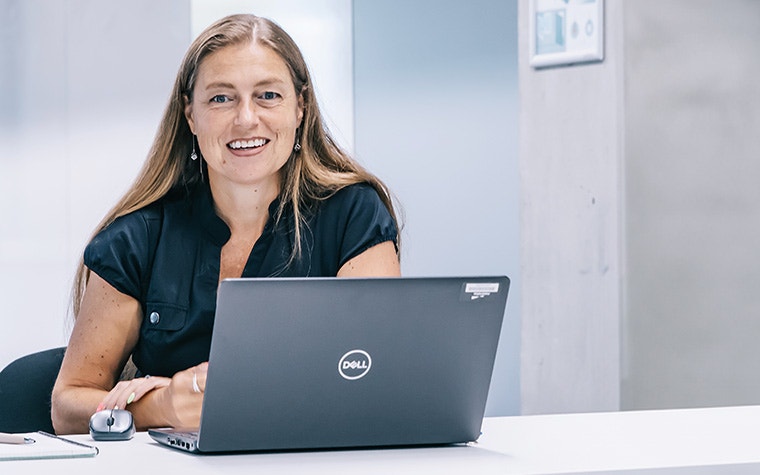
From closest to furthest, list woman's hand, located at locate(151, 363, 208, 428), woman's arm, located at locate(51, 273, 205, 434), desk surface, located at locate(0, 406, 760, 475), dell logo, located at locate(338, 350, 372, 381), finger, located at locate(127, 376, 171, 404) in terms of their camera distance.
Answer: desk surface, located at locate(0, 406, 760, 475) < dell logo, located at locate(338, 350, 372, 381) < woman's hand, located at locate(151, 363, 208, 428) < finger, located at locate(127, 376, 171, 404) < woman's arm, located at locate(51, 273, 205, 434)

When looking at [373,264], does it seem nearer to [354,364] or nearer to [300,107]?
[300,107]

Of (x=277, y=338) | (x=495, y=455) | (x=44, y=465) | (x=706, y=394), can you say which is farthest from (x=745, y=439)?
(x=706, y=394)

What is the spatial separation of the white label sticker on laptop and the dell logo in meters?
0.15

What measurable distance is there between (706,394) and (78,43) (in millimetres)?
2578

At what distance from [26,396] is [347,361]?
0.96 meters

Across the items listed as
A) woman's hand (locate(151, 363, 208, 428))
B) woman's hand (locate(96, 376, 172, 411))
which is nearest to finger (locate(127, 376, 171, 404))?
woman's hand (locate(96, 376, 172, 411))

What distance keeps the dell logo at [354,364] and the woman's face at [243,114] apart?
964mm

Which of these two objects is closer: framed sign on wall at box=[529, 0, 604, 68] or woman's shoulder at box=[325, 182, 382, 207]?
woman's shoulder at box=[325, 182, 382, 207]

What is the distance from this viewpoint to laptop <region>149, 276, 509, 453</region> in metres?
1.48

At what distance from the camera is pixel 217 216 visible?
2.47 meters

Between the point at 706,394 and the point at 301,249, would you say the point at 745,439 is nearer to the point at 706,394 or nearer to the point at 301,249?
the point at 301,249

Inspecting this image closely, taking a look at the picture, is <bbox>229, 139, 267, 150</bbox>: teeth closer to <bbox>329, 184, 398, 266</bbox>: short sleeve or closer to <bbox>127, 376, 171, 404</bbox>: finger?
<bbox>329, 184, 398, 266</bbox>: short sleeve

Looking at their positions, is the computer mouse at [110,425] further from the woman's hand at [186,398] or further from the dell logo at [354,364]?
the dell logo at [354,364]

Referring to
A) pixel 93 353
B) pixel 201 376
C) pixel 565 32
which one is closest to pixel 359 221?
pixel 93 353
